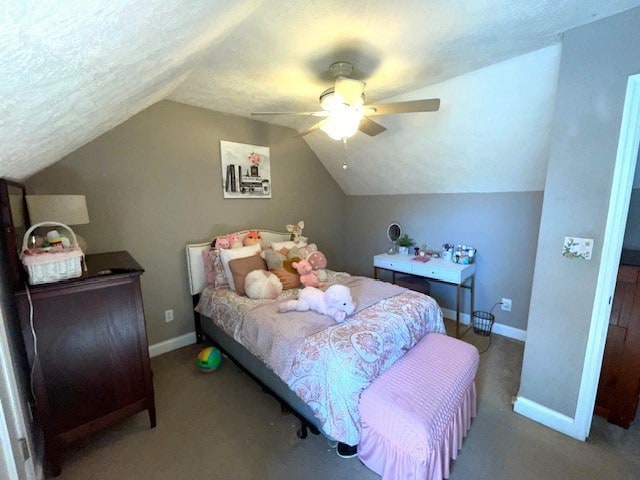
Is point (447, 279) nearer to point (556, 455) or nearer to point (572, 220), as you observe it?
point (572, 220)

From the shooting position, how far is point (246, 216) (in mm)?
3180

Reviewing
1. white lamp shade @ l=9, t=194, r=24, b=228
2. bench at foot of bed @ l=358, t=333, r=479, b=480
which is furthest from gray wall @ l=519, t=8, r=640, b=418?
white lamp shade @ l=9, t=194, r=24, b=228

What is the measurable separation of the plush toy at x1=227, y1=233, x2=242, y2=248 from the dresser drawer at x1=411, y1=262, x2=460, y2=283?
1.97 m

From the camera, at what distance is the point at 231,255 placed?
8.55 feet

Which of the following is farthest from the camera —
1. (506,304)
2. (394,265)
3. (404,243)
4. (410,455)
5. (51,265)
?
(404,243)

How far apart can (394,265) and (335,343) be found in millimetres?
1936

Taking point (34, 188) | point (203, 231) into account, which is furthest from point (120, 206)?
point (203, 231)

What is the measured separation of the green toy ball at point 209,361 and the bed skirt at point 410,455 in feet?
4.75

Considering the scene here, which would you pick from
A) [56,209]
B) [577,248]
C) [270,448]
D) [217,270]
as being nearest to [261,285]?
[217,270]

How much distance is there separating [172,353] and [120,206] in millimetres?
1479

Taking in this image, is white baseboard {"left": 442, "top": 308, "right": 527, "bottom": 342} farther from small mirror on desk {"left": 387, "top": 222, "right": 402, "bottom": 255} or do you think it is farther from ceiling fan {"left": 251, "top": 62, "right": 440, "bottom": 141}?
ceiling fan {"left": 251, "top": 62, "right": 440, "bottom": 141}

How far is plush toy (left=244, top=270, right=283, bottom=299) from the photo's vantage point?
2.29m

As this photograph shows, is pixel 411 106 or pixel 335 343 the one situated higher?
pixel 411 106

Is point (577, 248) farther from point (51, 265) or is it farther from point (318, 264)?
point (51, 265)
